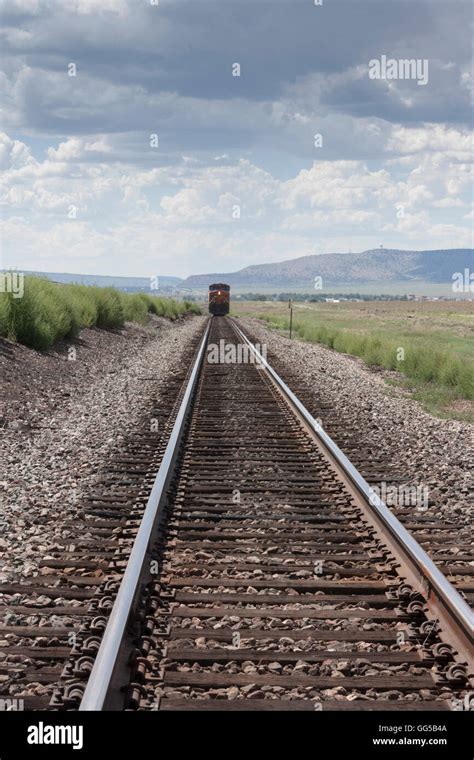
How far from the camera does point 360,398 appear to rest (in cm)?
1509

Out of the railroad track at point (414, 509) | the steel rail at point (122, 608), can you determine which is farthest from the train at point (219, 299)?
the steel rail at point (122, 608)

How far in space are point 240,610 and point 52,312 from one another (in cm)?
1729

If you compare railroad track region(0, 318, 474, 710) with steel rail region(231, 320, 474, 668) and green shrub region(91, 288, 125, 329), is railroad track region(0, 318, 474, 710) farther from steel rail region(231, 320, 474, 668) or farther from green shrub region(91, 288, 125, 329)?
green shrub region(91, 288, 125, 329)

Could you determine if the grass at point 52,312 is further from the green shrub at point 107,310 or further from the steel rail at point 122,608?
the steel rail at point 122,608

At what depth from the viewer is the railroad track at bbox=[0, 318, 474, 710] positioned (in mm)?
3897

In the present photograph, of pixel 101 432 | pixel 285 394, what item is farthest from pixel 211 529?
pixel 285 394

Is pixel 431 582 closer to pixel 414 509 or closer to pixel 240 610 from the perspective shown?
pixel 240 610

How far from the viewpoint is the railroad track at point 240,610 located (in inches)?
153

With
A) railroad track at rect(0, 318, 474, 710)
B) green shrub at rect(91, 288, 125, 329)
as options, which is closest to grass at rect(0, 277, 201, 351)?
green shrub at rect(91, 288, 125, 329)

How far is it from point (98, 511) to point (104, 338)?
68.5 ft

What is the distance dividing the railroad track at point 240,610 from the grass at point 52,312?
11232 mm

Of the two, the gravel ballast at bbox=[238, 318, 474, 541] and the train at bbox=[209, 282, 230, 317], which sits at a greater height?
the train at bbox=[209, 282, 230, 317]

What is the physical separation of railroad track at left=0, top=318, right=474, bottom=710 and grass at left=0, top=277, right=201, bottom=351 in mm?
11232

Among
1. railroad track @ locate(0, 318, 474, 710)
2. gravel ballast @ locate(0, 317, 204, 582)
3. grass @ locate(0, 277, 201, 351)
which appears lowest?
railroad track @ locate(0, 318, 474, 710)
